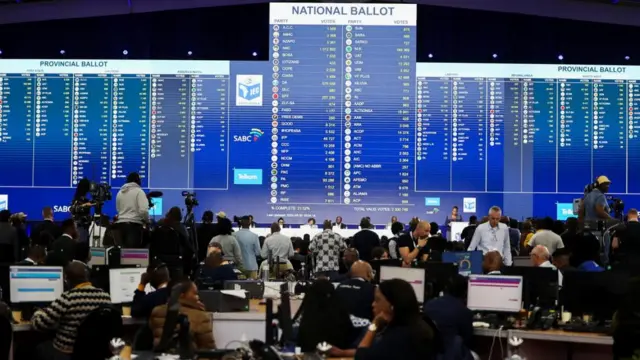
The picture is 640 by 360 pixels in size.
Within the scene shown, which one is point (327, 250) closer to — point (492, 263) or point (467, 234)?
point (467, 234)

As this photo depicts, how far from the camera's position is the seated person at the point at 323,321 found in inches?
261

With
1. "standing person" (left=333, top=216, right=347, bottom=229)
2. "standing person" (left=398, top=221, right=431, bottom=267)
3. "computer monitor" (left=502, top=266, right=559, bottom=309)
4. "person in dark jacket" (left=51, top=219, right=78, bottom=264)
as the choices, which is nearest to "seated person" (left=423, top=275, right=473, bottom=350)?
"computer monitor" (left=502, top=266, right=559, bottom=309)

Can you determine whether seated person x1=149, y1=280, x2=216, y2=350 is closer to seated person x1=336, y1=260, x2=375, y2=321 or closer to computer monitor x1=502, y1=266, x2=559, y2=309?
seated person x1=336, y1=260, x2=375, y2=321

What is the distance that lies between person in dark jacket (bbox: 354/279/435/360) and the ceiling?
1288cm

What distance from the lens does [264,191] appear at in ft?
51.9

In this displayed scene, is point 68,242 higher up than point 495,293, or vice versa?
point 68,242

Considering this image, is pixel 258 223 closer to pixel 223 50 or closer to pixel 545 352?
pixel 223 50

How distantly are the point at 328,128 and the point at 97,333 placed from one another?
Answer: 945cm

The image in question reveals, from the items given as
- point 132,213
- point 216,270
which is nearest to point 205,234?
point 132,213

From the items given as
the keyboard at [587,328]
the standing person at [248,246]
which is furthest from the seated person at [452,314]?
the standing person at [248,246]

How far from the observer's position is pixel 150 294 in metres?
7.66

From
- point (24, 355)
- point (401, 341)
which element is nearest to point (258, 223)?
point (24, 355)

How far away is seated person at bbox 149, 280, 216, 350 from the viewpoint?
6641mm

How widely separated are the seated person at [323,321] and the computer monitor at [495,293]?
5.01 feet
